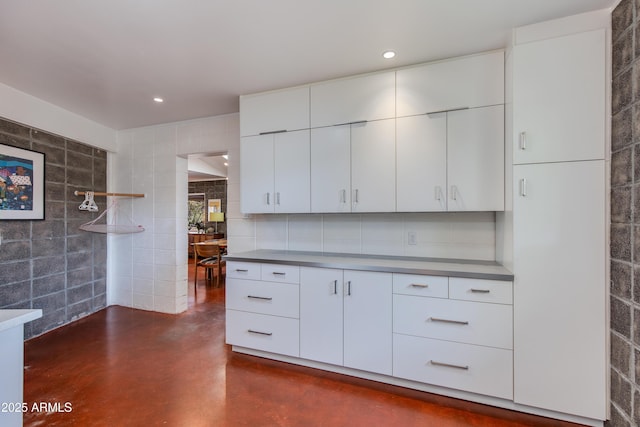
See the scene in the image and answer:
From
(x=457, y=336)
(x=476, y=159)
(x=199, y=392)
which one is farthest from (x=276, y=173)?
(x=457, y=336)

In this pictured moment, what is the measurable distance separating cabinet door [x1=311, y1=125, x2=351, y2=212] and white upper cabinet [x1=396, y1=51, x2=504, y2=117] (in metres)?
0.54

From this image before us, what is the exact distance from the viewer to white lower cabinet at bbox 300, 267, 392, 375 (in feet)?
6.81

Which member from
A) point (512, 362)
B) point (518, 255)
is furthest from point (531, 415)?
point (518, 255)

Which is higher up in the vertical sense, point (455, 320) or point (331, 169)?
point (331, 169)

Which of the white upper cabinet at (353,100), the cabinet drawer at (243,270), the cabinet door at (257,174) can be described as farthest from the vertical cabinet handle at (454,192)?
the cabinet drawer at (243,270)

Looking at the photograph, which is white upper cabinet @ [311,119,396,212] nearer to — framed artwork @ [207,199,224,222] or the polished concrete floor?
the polished concrete floor

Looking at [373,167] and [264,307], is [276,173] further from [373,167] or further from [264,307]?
[264,307]

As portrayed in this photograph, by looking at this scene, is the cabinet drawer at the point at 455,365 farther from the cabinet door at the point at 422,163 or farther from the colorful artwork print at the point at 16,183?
the colorful artwork print at the point at 16,183

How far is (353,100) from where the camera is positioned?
2.38 m

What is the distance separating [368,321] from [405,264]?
1.70ft

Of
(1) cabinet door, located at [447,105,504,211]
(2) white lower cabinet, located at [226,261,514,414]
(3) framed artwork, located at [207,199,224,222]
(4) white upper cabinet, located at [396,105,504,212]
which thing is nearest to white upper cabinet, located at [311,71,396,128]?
(4) white upper cabinet, located at [396,105,504,212]

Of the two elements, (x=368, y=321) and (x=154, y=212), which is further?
(x=154, y=212)

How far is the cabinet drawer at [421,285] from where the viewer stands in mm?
1932

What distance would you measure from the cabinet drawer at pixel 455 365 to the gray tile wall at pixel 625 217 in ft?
1.68
